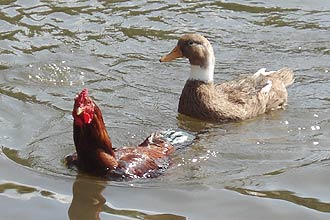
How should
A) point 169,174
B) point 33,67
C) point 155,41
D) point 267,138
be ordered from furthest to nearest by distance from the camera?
1. point 155,41
2. point 33,67
3. point 267,138
4. point 169,174

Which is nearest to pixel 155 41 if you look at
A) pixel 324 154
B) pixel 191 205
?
pixel 324 154

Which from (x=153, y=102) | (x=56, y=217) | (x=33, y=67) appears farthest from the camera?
(x=33, y=67)

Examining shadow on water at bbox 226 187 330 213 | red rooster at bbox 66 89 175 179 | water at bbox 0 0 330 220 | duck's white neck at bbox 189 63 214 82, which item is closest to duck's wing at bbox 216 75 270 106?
duck's white neck at bbox 189 63 214 82

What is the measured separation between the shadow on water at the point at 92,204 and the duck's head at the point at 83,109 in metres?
0.48

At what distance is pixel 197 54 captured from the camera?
9508 millimetres

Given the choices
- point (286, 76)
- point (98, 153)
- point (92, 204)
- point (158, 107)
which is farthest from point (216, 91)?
point (92, 204)

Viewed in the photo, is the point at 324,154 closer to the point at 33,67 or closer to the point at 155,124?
the point at 155,124

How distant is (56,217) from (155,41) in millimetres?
5225

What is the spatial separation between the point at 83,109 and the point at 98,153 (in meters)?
0.42

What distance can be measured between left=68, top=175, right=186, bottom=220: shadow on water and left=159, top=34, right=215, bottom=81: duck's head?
2.86 metres

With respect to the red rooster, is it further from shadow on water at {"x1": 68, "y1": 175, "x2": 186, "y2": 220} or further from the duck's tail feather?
the duck's tail feather

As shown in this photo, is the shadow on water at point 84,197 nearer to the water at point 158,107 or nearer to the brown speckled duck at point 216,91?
the water at point 158,107

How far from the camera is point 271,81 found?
32.2 feet

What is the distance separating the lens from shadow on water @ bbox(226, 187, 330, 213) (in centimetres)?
649
